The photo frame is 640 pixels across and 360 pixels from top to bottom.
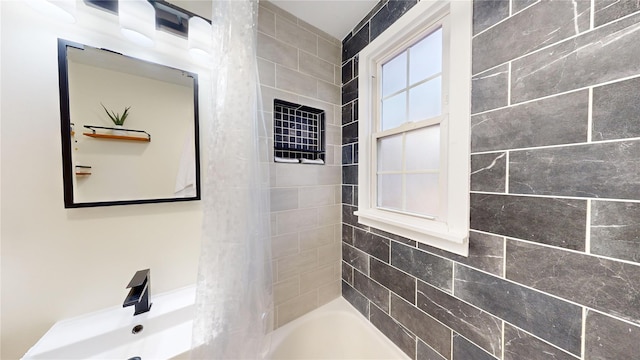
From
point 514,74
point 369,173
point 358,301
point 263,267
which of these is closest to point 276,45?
point 369,173

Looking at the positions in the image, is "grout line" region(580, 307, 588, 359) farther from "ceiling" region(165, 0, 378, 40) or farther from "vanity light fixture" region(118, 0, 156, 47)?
"vanity light fixture" region(118, 0, 156, 47)

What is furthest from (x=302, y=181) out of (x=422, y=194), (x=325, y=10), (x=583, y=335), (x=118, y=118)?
(x=583, y=335)

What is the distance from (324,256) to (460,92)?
1232 millimetres

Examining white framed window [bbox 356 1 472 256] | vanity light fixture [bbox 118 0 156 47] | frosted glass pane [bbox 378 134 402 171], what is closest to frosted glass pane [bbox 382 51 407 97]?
white framed window [bbox 356 1 472 256]

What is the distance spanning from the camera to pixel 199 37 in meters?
1.02

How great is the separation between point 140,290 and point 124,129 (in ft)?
2.47

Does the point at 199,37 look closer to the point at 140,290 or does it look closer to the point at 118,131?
the point at 118,131

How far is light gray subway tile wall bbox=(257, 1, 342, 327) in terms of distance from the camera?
1.17 metres

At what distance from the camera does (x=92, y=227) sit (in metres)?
0.85

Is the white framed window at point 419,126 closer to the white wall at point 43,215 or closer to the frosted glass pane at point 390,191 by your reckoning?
the frosted glass pane at point 390,191

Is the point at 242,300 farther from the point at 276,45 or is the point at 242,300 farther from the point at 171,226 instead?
the point at 276,45

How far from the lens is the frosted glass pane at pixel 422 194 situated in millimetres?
979

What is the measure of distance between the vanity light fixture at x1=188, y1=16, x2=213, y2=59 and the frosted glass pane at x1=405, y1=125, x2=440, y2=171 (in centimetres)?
122

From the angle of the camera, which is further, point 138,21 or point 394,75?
point 394,75
